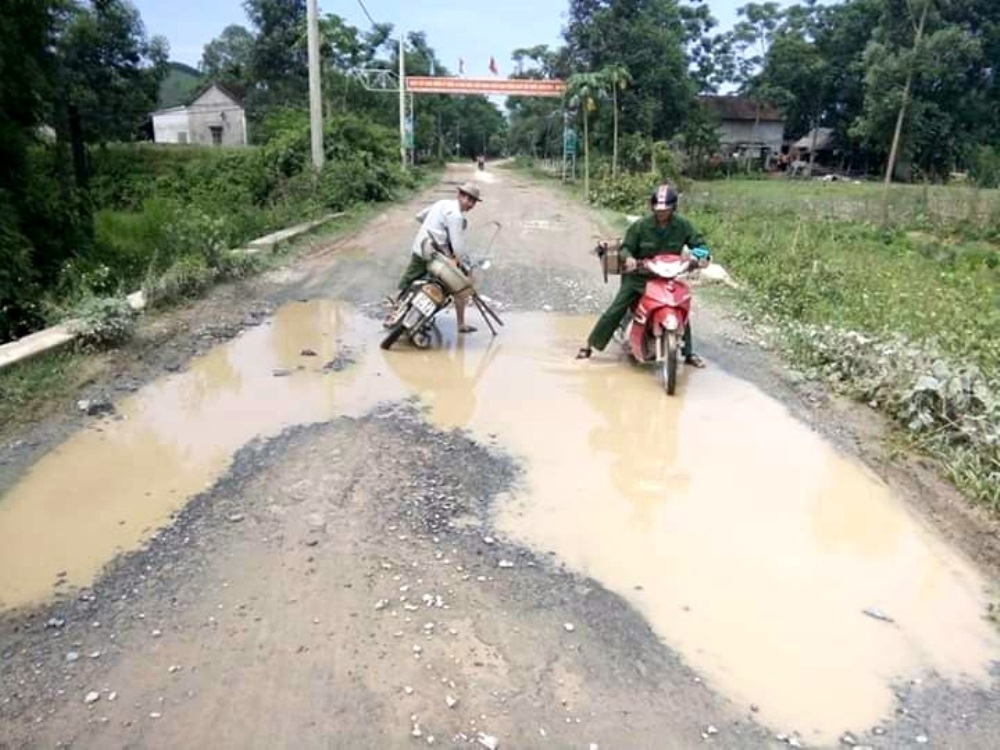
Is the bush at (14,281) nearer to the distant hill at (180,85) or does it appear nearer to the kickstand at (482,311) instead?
the kickstand at (482,311)

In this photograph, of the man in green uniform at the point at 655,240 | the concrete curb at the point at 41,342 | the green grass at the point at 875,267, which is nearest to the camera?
the concrete curb at the point at 41,342

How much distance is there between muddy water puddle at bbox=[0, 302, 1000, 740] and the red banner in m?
31.3

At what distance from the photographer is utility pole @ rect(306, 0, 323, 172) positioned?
707 inches

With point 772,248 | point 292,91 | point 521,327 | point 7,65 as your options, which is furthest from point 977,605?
point 292,91

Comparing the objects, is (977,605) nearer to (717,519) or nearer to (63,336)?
(717,519)

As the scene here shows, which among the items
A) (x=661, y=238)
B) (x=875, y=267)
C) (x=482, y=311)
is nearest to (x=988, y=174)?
(x=875, y=267)

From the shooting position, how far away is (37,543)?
3.76 m

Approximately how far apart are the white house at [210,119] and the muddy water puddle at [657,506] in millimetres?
50216

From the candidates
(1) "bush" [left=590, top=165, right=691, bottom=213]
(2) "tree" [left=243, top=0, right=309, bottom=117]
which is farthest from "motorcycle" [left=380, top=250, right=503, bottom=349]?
(2) "tree" [left=243, top=0, right=309, bottom=117]

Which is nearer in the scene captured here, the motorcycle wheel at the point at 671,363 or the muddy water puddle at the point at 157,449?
the muddy water puddle at the point at 157,449

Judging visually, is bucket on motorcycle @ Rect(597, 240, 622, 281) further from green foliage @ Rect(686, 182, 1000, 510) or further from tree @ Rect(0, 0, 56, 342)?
tree @ Rect(0, 0, 56, 342)

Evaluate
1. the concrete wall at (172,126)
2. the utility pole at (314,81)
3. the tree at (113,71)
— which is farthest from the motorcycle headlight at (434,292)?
the concrete wall at (172,126)

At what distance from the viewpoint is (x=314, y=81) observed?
18312 millimetres

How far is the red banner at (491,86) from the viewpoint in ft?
123
